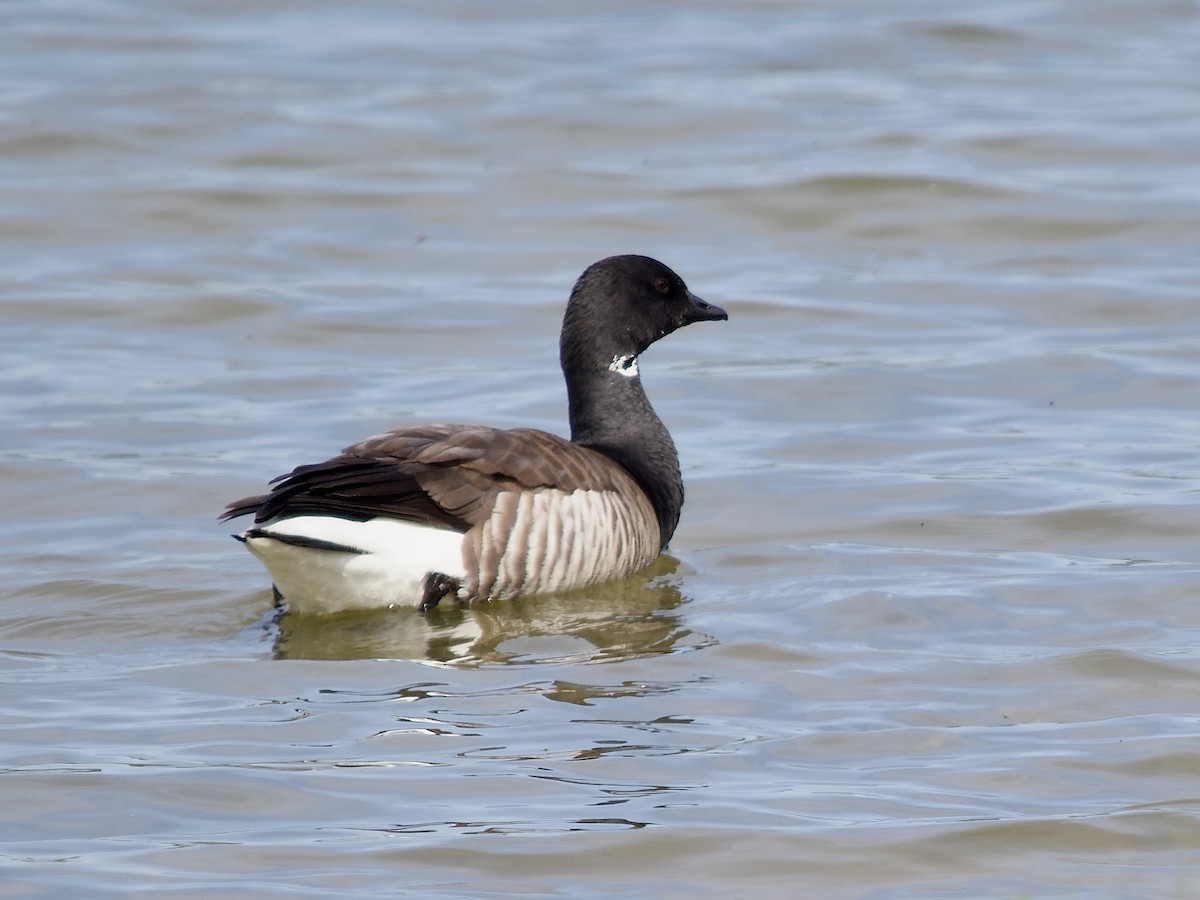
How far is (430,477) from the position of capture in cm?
791

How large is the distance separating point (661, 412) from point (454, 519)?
3788 mm

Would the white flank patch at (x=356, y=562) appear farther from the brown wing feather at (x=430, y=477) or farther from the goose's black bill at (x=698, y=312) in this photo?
the goose's black bill at (x=698, y=312)

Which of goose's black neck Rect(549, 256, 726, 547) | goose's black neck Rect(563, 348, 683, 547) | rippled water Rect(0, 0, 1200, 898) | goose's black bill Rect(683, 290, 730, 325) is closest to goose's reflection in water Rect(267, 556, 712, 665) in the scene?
rippled water Rect(0, 0, 1200, 898)

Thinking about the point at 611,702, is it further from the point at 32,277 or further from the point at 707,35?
the point at 707,35

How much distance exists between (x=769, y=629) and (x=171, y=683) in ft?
7.60

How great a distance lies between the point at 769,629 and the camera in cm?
770

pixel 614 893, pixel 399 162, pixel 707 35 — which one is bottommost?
pixel 614 893

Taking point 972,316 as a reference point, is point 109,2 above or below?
above

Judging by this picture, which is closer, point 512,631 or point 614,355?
point 512,631

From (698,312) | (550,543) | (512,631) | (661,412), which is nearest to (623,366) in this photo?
(698,312)

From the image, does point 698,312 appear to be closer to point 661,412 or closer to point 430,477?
point 661,412

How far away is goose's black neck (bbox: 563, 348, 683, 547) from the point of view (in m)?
9.17

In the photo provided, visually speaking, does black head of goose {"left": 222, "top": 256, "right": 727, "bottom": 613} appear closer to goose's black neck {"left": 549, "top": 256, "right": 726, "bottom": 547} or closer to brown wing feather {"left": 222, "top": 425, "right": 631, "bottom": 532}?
brown wing feather {"left": 222, "top": 425, "right": 631, "bottom": 532}

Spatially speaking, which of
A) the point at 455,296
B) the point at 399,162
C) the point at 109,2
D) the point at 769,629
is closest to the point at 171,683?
the point at 769,629
